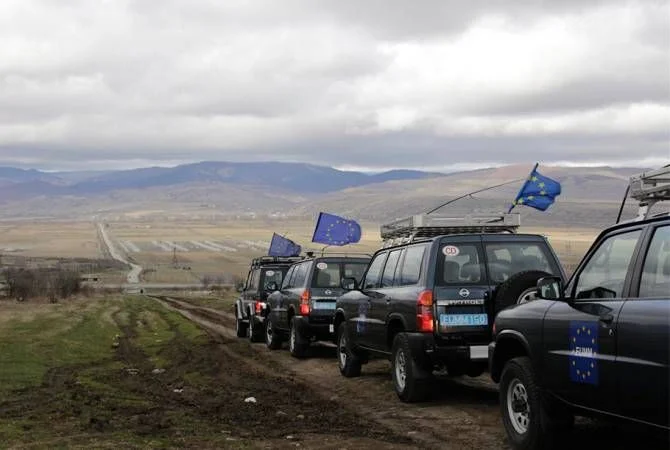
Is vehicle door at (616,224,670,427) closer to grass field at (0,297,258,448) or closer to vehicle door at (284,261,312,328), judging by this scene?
grass field at (0,297,258,448)

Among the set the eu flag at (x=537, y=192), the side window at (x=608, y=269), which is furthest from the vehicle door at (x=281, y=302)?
the side window at (x=608, y=269)

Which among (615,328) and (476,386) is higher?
(615,328)

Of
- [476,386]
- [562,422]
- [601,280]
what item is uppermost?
[601,280]

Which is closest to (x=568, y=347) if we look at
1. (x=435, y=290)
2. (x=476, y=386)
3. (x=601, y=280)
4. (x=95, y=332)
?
(x=601, y=280)

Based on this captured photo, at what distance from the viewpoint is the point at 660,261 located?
18.4 feet

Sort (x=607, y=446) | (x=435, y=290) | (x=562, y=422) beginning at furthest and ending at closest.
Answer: (x=435, y=290), (x=607, y=446), (x=562, y=422)

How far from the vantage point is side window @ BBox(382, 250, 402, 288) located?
1120 centimetres

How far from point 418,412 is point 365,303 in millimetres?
2496

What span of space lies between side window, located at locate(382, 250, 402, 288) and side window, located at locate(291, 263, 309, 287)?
16.7 ft

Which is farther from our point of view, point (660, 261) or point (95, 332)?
point (95, 332)

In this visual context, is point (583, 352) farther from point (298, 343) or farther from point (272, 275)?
point (272, 275)

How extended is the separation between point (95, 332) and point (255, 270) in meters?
7.22

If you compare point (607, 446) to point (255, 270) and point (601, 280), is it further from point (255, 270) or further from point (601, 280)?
point (255, 270)

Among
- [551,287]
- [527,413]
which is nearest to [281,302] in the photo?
[527,413]
